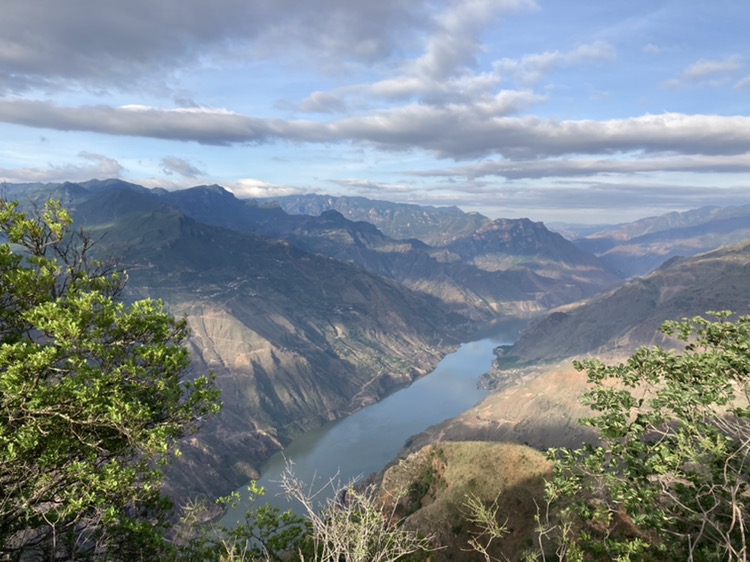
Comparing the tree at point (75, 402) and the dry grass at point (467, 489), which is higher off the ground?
the tree at point (75, 402)

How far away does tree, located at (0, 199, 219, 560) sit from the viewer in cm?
1470

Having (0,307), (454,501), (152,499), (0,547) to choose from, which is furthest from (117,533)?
(454,501)

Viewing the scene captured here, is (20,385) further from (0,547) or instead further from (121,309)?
(0,547)

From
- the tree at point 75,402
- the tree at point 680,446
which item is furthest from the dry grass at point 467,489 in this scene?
the tree at point 75,402

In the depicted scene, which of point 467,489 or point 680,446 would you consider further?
point 467,489

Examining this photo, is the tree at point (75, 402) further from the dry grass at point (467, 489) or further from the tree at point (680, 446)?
the dry grass at point (467, 489)

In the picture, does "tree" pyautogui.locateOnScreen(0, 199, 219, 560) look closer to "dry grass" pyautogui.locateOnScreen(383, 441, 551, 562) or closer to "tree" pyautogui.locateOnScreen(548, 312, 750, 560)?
"tree" pyautogui.locateOnScreen(548, 312, 750, 560)

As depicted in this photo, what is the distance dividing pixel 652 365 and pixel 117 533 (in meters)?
22.2

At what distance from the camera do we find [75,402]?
15141 mm

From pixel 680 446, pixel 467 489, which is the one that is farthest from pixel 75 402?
pixel 467 489

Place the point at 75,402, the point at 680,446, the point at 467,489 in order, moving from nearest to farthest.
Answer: the point at 680,446, the point at 75,402, the point at 467,489

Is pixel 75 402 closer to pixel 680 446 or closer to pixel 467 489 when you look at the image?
pixel 680 446

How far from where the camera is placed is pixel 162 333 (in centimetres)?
1925

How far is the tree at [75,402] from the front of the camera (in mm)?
14703
